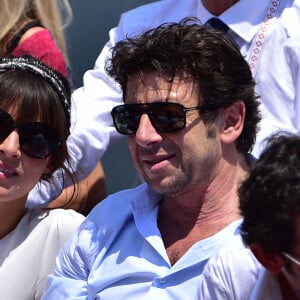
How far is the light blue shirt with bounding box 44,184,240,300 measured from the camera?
2.48 metres

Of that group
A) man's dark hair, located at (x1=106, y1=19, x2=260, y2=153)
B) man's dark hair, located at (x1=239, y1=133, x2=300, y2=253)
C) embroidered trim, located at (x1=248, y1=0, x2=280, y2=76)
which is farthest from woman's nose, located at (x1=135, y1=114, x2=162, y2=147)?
embroidered trim, located at (x1=248, y1=0, x2=280, y2=76)

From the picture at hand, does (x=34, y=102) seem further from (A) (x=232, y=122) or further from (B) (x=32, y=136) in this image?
(A) (x=232, y=122)

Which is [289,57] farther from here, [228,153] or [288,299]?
[288,299]

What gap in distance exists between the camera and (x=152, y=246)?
2.56 metres

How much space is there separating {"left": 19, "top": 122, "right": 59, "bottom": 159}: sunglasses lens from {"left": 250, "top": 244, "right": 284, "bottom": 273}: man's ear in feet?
3.05

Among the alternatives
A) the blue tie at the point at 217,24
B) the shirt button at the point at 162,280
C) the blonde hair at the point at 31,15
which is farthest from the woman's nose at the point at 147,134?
the blonde hair at the point at 31,15

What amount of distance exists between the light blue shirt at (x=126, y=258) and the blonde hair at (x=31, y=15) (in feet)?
3.30

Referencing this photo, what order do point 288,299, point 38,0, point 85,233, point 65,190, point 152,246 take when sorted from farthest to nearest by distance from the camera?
point 38,0 → point 65,190 → point 85,233 → point 152,246 → point 288,299

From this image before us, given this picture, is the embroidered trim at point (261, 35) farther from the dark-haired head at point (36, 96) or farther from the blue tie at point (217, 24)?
the dark-haired head at point (36, 96)

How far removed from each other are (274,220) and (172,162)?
60cm

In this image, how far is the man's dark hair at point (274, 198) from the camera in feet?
6.59

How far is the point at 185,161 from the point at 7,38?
1.19m

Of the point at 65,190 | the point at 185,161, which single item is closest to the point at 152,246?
the point at 185,161

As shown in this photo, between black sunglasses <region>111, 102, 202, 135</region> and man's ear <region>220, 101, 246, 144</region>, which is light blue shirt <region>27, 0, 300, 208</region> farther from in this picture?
black sunglasses <region>111, 102, 202, 135</region>
